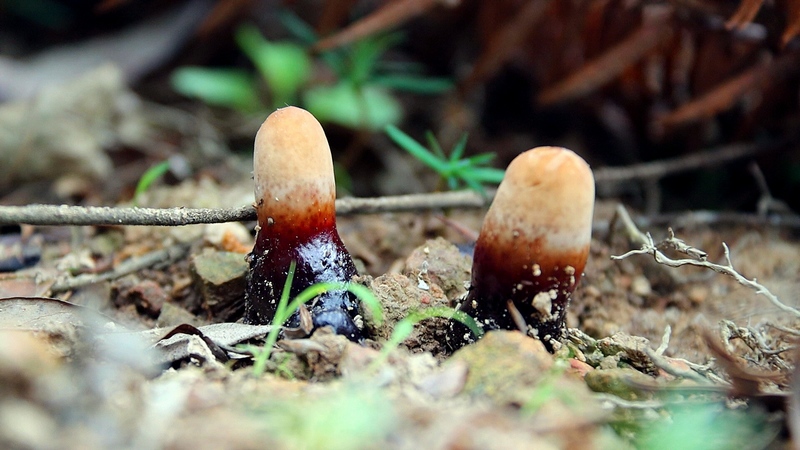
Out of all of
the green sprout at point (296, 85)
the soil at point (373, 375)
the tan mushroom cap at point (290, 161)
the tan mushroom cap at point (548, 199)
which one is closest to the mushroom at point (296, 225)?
the tan mushroom cap at point (290, 161)

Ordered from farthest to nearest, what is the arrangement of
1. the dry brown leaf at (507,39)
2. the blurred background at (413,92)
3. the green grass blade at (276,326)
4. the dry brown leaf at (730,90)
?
1. the dry brown leaf at (507,39)
2. the blurred background at (413,92)
3. the dry brown leaf at (730,90)
4. the green grass blade at (276,326)

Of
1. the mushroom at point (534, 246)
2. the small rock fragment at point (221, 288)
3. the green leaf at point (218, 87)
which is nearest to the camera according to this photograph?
the mushroom at point (534, 246)

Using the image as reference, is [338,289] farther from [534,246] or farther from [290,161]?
[534,246]

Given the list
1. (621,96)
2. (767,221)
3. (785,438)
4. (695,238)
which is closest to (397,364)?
(785,438)

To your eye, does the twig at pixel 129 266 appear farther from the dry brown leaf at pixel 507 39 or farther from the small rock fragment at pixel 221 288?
the dry brown leaf at pixel 507 39

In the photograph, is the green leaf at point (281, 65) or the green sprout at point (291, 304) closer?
the green sprout at point (291, 304)
